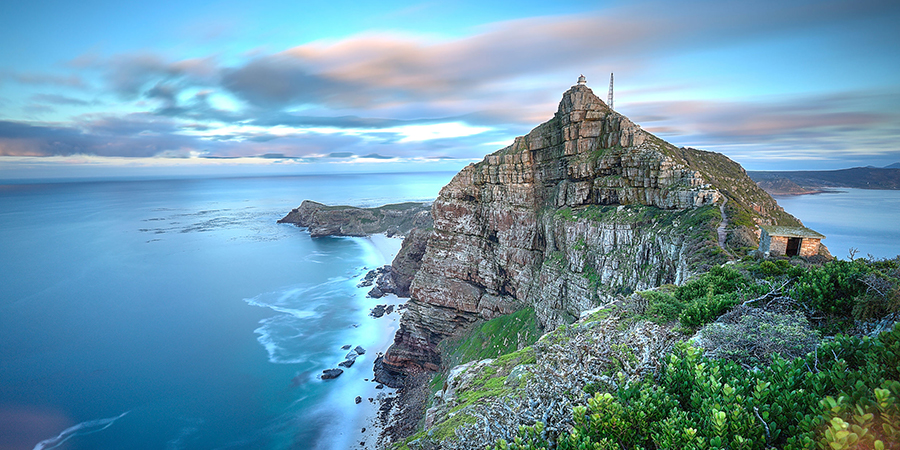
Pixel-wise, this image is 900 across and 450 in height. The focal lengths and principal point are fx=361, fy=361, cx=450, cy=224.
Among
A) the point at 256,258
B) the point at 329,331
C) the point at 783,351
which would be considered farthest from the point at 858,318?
the point at 256,258

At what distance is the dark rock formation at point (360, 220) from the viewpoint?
132375mm

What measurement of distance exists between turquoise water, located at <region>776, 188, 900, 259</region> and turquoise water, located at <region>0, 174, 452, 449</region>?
5568cm

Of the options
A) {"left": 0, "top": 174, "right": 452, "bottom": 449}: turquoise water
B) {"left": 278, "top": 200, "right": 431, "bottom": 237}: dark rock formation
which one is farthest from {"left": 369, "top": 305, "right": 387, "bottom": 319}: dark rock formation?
{"left": 278, "top": 200, "right": 431, "bottom": 237}: dark rock formation

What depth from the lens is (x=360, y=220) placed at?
137375mm

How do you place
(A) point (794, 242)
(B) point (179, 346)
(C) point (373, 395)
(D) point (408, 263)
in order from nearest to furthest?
(A) point (794, 242)
(C) point (373, 395)
(B) point (179, 346)
(D) point (408, 263)

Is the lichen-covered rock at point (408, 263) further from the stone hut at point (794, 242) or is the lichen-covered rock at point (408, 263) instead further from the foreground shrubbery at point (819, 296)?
the foreground shrubbery at point (819, 296)

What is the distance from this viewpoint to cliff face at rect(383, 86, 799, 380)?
3008 cm

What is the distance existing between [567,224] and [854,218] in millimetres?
50572

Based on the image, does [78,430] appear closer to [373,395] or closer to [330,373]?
[330,373]

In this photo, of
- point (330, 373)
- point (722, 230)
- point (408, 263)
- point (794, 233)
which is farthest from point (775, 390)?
point (408, 263)

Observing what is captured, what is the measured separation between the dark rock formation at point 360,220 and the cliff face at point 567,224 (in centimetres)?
7719

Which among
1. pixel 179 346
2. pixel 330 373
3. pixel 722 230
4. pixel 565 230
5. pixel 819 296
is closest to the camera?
pixel 819 296

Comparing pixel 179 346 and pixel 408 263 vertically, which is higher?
pixel 408 263

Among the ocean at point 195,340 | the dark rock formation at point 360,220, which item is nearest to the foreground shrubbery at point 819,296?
the ocean at point 195,340
